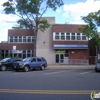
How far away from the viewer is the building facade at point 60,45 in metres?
41.5

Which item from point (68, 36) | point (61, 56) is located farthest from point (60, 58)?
point (68, 36)

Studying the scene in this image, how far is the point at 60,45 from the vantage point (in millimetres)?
41531

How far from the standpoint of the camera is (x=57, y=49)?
42.5 metres

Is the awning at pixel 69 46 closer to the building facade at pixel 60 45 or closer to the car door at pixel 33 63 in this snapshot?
the building facade at pixel 60 45

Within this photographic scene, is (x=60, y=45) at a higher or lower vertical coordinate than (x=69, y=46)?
higher

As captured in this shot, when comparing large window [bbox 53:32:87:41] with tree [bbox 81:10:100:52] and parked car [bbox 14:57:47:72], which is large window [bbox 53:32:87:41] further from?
parked car [bbox 14:57:47:72]

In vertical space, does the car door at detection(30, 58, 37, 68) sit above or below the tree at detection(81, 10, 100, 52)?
below

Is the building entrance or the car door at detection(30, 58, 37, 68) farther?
the building entrance

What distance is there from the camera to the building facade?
4153 centimetres

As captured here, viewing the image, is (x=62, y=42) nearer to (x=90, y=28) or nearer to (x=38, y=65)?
(x=90, y=28)

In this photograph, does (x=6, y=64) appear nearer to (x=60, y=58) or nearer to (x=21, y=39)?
(x=60, y=58)

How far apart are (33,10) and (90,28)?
37.1 ft

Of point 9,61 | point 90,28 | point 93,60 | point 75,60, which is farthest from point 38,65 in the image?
point 93,60

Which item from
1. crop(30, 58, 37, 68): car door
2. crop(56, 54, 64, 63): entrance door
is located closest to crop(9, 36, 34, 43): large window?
crop(56, 54, 64, 63): entrance door
